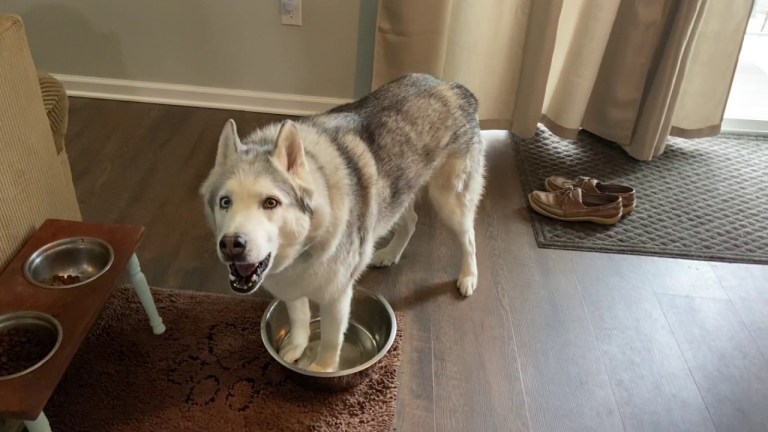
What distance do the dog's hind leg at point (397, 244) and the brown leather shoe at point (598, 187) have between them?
2.82 feet

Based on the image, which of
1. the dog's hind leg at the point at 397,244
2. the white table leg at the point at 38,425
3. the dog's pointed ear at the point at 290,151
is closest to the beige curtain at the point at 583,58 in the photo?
the dog's hind leg at the point at 397,244

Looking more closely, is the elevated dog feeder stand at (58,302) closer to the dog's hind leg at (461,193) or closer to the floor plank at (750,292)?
the dog's hind leg at (461,193)

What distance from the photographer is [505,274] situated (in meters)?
2.39

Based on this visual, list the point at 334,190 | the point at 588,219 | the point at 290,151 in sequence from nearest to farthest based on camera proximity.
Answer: the point at 290,151 → the point at 334,190 → the point at 588,219

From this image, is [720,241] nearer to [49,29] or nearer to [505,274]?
[505,274]

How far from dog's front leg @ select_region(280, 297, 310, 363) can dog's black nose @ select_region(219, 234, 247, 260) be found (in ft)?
2.11

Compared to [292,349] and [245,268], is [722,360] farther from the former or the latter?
[245,268]

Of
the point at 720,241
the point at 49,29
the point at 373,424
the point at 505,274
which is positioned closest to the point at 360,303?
the point at 373,424

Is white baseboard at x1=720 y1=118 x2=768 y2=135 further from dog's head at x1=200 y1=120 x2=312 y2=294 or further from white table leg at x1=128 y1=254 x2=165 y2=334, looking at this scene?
white table leg at x1=128 y1=254 x2=165 y2=334

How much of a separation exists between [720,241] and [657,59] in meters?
0.99

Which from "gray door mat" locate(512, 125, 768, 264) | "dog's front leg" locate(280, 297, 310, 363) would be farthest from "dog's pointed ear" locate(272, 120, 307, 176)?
"gray door mat" locate(512, 125, 768, 264)

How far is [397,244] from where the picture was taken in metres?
2.40

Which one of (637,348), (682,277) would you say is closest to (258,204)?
(637,348)

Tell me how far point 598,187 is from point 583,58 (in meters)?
0.69
